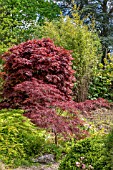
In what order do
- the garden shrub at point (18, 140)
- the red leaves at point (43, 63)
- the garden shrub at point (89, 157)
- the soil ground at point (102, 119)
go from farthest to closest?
the soil ground at point (102, 119)
the red leaves at point (43, 63)
the garden shrub at point (18, 140)
the garden shrub at point (89, 157)

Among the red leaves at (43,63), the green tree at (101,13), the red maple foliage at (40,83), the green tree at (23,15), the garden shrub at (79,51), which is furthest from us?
the green tree at (101,13)

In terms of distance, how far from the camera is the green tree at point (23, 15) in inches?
365

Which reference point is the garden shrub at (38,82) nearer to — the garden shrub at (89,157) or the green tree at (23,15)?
the garden shrub at (89,157)

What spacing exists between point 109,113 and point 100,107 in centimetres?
41

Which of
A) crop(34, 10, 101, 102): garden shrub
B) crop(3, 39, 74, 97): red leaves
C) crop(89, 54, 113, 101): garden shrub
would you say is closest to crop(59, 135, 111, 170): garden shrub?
crop(3, 39, 74, 97): red leaves

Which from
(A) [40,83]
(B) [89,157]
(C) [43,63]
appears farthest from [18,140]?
(C) [43,63]

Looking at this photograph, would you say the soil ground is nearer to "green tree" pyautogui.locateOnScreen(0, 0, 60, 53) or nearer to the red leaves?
the red leaves

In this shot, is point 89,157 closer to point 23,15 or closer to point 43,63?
point 43,63

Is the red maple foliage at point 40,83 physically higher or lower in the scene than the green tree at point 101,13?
lower

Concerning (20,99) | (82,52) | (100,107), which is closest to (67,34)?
(82,52)

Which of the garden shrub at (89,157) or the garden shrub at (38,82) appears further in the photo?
the garden shrub at (38,82)

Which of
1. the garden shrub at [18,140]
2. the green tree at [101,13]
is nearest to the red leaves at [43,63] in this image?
the garden shrub at [18,140]

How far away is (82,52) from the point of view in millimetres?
7316

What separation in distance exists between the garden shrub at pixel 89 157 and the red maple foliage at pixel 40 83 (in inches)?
32.7
